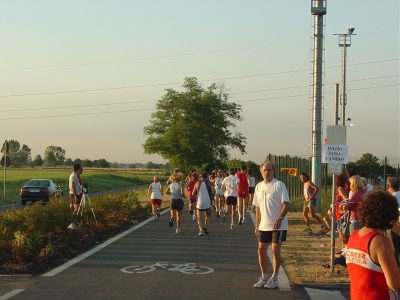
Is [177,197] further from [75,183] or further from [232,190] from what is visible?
[75,183]

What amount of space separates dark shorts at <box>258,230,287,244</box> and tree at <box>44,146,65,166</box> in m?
132

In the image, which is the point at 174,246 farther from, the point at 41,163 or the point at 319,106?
the point at 41,163

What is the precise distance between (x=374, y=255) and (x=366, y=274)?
7.3 inches

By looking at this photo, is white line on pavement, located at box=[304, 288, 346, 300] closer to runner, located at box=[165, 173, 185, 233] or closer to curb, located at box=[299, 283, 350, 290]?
curb, located at box=[299, 283, 350, 290]

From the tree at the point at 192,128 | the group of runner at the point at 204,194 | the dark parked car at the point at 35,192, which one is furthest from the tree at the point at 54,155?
the group of runner at the point at 204,194

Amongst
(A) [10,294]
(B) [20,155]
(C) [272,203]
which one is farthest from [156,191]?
(B) [20,155]

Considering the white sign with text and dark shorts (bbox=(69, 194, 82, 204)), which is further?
dark shorts (bbox=(69, 194, 82, 204))

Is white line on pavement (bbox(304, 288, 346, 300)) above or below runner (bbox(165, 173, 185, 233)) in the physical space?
below

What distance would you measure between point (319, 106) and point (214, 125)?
5350cm

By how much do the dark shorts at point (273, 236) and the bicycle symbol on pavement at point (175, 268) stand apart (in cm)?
148

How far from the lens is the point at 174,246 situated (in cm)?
1400

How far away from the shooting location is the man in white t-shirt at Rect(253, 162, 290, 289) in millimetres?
9391

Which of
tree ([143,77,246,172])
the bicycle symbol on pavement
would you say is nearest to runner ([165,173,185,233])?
the bicycle symbol on pavement

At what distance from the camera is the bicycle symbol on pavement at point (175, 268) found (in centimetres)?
1061
